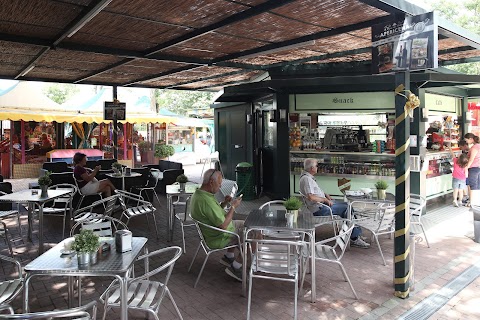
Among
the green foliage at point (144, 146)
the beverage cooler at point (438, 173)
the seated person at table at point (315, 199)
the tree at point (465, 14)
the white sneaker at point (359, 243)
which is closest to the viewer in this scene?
the seated person at table at point (315, 199)

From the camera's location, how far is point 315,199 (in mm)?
5199

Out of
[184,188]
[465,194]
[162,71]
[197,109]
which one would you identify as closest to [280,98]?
[162,71]

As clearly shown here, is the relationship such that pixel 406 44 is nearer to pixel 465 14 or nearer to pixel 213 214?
pixel 213 214

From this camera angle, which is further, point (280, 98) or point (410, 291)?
point (280, 98)

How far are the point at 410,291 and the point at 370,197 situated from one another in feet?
6.19

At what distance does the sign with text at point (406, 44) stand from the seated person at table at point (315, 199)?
6.28ft

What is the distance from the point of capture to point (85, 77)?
348 inches

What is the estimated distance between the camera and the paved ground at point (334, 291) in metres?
3.56

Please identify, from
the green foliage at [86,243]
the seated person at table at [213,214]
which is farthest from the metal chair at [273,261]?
the green foliage at [86,243]

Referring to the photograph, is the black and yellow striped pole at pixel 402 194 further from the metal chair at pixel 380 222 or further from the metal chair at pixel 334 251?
the metal chair at pixel 380 222

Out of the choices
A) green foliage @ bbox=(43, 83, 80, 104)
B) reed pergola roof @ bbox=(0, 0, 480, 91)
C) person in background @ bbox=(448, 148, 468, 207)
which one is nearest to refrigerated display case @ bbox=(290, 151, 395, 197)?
person in background @ bbox=(448, 148, 468, 207)

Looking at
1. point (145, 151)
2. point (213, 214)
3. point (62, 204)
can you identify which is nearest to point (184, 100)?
point (145, 151)

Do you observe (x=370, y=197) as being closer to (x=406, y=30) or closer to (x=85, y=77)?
(x=406, y=30)

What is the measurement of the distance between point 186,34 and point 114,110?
563 centimetres
